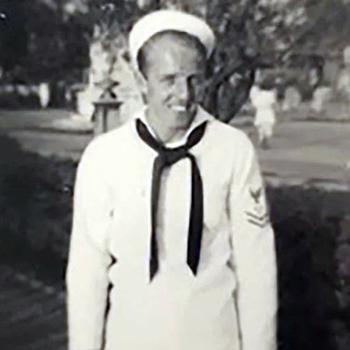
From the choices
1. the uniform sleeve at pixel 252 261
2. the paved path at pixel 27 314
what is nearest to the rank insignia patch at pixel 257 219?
the uniform sleeve at pixel 252 261

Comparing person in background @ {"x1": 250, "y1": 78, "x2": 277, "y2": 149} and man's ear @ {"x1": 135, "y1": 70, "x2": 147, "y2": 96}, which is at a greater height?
man's ear @ {"x1": 135, "y1": 70, "x2": 147, "y2": 96}

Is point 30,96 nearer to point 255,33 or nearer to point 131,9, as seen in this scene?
point 131,9

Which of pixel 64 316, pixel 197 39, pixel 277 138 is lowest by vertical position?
pixel 64 316

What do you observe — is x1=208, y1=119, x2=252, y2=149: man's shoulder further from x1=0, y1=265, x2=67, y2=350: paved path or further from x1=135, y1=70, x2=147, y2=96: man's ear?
x1=0, y1=265, x2=67, y2=350: paved path

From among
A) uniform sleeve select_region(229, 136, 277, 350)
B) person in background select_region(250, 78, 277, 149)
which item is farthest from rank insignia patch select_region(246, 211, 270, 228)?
person in background select_region(250, 78, 277, 149)

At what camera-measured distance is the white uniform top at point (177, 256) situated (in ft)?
4.19

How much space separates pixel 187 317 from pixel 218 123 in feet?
0.77

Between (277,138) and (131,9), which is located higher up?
(131,9)

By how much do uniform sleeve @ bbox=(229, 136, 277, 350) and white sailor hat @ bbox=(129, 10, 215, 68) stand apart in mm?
153

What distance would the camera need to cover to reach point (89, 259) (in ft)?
4.25

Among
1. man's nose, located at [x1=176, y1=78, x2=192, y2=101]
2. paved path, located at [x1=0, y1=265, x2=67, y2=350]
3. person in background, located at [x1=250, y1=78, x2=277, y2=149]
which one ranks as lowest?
paved path, located at [x1=0, y1=265, x2=67, y2=350]

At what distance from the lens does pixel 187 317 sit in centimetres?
128

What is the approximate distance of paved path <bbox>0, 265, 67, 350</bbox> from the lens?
1366 millimetres

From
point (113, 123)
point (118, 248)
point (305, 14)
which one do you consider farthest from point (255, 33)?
point (118, 248)
